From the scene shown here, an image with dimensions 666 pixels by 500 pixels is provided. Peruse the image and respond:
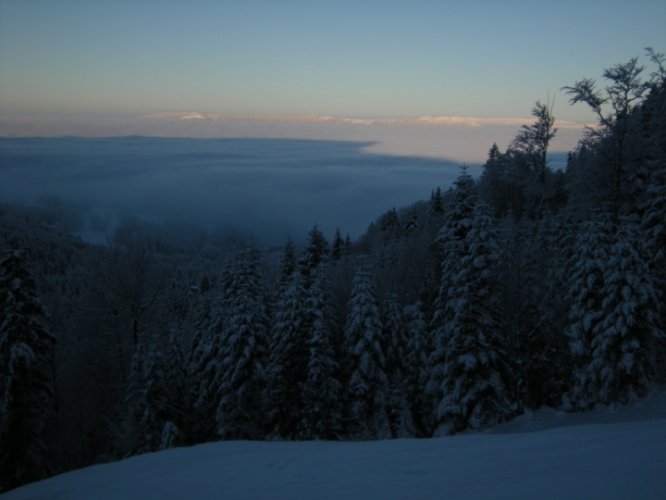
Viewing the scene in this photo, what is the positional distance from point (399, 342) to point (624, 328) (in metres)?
11.7

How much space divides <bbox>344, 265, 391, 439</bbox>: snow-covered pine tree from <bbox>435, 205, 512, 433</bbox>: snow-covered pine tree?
4.06m

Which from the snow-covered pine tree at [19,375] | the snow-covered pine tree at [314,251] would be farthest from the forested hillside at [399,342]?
the snow-covered pine tree at [314,251]

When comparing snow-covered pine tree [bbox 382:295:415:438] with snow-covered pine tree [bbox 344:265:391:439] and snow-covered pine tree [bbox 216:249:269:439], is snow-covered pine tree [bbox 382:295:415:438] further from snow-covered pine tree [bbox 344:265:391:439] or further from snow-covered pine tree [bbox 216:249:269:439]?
snow-covered pine tree [bbox 216:249:269:439]

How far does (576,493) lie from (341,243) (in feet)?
241

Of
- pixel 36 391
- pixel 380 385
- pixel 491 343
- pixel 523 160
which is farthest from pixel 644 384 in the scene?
pixel 523 160

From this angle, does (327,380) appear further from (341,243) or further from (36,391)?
(341,243)

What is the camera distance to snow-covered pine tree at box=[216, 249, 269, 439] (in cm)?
2366

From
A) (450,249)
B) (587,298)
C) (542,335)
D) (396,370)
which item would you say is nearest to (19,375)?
(396,370)

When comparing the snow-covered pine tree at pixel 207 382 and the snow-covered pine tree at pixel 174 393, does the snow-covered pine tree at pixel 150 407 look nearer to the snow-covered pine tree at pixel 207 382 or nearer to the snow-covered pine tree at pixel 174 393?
the snow-covered pine tree at pixel 174 393

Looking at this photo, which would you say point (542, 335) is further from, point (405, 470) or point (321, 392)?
point (405, 470)

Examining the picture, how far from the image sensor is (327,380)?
2342cm

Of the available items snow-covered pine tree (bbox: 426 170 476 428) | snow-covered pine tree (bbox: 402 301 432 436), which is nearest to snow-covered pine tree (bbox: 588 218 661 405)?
snow-covered pine tree (bbox: 426 170 476 428)

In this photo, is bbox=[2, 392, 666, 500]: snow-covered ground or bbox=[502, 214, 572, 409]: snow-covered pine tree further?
bbox=[502, 214, 572, 409]: snow-covered pine tree

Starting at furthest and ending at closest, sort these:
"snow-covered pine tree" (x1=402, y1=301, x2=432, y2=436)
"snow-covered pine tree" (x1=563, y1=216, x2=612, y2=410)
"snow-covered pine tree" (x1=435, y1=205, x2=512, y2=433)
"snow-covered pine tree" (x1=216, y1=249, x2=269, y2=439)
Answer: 1. "snow-covered pine tree" (x1=402, y1=301, x2=432, y2=436)
2. "snow-covered pine tree" (x1=216, y1=249, x2=269, y2=439)
3. "snow-covered pine tree" (x1=435, y1=205, x2=512, y2=433)
4. "snow-covered pine tree" (x1=563, y1=216, x2=612, y2=410)
